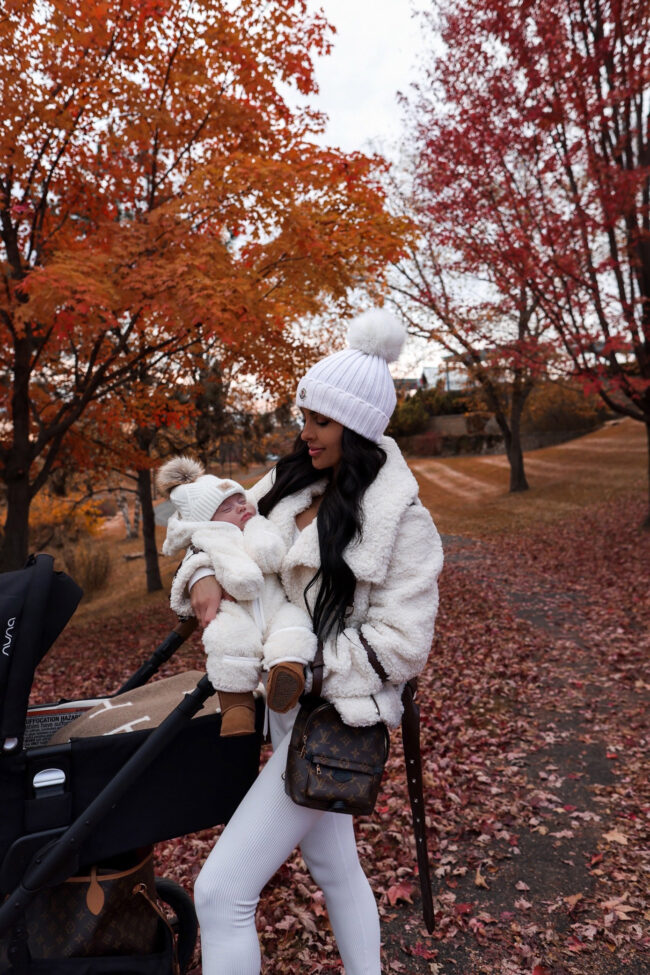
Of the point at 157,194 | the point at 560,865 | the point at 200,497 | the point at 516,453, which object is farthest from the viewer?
the point at 516,453

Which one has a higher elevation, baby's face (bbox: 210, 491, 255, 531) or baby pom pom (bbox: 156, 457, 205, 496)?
baby pom pom (bbox: 156, 457, 205, 496)

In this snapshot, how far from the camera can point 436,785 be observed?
4250mm

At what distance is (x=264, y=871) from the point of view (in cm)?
176

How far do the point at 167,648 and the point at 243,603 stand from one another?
48 centimetres

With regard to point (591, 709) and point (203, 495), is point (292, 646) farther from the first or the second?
point (591, 709)

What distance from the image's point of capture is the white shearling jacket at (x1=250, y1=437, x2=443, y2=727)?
5.81 ft

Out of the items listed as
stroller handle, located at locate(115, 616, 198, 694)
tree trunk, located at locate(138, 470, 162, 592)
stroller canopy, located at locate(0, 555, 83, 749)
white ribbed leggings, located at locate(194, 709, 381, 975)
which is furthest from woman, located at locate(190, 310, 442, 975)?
tree trunk, located at locate(138, 470, 162, 592)

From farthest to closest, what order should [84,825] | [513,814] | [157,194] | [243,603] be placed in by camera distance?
[157,194] → [513,814] → [243,603] → [84,825]

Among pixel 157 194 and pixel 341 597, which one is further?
pixel 157 194

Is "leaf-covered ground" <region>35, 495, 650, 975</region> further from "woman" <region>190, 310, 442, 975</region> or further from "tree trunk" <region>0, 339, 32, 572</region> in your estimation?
"tree trunk" <region>0, 339, 32, 572</region>

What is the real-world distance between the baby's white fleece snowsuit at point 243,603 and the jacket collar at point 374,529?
0.07m

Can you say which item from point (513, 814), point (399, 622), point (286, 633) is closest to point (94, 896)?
point (286, 633)

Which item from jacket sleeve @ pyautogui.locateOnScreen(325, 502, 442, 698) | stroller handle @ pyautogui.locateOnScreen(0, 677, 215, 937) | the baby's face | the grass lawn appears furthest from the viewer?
the grass lawn

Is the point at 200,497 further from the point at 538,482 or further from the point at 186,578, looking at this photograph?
the point at 538,482
